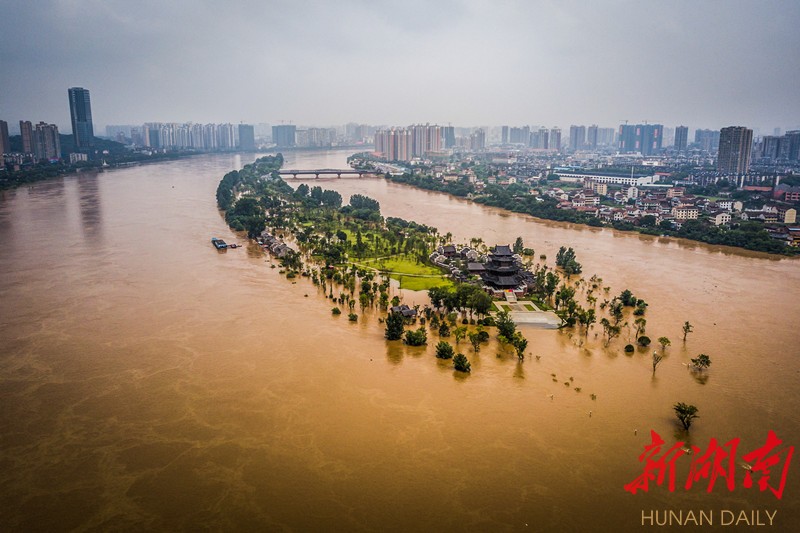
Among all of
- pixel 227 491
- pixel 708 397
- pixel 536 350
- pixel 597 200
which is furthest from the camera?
pixel 597 200

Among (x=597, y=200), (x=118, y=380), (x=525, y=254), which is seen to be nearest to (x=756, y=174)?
(x=597, y=200)

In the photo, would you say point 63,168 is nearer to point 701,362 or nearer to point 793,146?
point 701,362

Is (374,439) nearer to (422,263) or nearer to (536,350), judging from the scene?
(536,350)

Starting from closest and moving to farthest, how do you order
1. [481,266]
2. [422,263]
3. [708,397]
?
1. [708,397]
2. [481,266]
3. [422,263]

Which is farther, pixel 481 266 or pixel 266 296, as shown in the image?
pixel 481 266

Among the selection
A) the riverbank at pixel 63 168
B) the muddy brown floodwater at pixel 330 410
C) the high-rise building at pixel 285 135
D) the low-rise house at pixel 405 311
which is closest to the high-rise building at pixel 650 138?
the high-rise building at pixel 285 135

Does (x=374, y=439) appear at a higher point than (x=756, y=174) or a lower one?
lower

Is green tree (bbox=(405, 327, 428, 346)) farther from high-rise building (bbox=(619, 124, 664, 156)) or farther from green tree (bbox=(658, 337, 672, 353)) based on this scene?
high-rise building (bbox=(619, 124, 664, 156))

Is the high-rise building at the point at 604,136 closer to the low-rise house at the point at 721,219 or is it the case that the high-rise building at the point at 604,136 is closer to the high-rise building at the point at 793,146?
the high-rise building at the point at 793,146

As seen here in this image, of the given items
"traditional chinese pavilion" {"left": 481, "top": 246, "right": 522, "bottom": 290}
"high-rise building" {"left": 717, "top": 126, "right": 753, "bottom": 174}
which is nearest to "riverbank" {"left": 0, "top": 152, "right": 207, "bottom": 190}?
"traditional chinese pavilion" {"left": 481, "top": 246, "right": 522, "bottom": 290}
